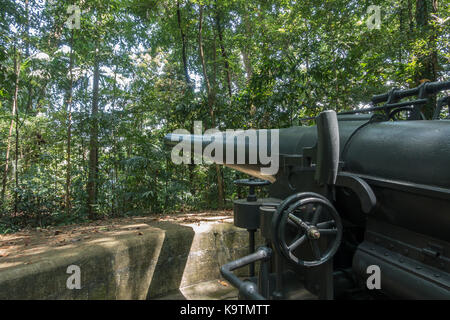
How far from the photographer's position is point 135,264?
2611mm

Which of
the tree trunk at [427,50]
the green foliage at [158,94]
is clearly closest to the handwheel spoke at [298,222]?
the green foliage at [158,94]

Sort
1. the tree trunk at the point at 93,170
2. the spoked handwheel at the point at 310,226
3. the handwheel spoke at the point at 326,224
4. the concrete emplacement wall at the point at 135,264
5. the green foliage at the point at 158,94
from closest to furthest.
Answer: the spoked handwheel at the point at 310,226 < the handwheel spoke at the point at 326,224 < the concrete emplacement wall at the point at 135,264 < the green foliage at the point at 158,94 < the tree trunk at the point at 93,170

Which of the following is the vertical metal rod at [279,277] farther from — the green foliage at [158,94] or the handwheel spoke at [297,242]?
the green foliage at [158,94]

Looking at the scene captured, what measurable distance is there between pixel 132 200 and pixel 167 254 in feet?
10.5

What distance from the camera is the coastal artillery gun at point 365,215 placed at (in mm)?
1195

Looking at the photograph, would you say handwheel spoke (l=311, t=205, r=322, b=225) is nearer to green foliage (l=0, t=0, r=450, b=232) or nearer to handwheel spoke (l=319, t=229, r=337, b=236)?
handwheel spoke (l=319, t=229, r=337, b=236)

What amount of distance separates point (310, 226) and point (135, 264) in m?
1.91

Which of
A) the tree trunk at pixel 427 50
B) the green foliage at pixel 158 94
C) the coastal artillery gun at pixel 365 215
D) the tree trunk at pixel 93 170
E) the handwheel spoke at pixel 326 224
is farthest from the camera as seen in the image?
the tree trunk at pixel 93 170

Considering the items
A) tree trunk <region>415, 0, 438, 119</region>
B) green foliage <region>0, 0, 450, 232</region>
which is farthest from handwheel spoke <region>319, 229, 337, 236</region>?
tree trunk <region>415, 0, 438, 119</region>

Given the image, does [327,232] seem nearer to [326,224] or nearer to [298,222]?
[326,224]

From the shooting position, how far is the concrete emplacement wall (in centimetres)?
201

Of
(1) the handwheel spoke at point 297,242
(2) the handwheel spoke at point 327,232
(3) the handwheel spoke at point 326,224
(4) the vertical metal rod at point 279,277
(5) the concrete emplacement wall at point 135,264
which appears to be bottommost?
(5) the concrete emplacement wall at point 135,264

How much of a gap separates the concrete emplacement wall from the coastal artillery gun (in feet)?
4.93

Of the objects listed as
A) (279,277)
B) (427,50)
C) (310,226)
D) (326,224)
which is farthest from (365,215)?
(427,50)
